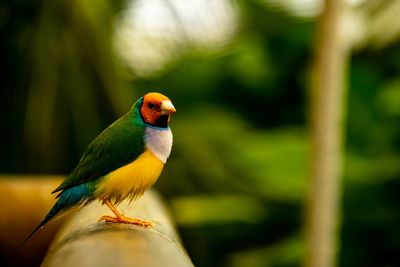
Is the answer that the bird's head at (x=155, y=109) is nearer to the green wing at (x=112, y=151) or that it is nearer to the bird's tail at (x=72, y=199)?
the green wing at (x=112, y=151)

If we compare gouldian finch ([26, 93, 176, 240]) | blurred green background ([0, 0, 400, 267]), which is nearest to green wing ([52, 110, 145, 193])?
gouldian finch ([26, 93, 176, 240])

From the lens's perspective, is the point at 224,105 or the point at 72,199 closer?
the point at 72,199

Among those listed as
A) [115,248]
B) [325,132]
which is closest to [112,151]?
[115,248]

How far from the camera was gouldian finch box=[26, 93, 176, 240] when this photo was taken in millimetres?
1097

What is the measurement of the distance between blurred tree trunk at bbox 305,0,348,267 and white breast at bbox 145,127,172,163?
1.62 meters

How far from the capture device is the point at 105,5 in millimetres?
3494

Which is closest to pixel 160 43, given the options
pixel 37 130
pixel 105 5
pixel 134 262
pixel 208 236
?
pixel 105 5

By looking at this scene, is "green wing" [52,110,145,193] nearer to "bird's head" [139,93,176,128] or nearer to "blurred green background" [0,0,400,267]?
"bird's head" [139,93,176,128]

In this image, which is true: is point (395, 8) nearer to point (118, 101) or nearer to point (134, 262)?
point (118, 101)

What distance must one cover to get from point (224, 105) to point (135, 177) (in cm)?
364

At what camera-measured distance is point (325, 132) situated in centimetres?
267

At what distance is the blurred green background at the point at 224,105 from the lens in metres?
3.42

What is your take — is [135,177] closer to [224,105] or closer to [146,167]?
[146,167]

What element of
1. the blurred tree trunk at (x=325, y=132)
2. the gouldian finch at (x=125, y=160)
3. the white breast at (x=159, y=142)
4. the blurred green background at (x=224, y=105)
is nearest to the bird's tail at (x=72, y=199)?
the gouldian finch at (x=125, y=160)
